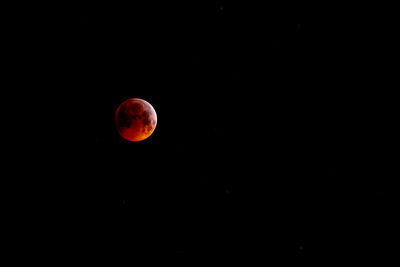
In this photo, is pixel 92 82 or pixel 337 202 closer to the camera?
pixel 92 82

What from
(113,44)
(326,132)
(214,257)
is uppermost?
(113,44)

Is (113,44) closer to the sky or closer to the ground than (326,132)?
closer to the sky

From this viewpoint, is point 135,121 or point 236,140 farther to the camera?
point 236,140

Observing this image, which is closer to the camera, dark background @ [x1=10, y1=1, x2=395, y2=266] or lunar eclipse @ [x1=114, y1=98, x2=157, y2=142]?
lunar eclipse @ [x1=114, y1=98, x2=157, y2=142]

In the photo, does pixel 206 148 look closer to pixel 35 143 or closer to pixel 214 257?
pixel 214 257

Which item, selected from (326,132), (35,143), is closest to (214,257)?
(326,132)

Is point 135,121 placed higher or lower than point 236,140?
lower

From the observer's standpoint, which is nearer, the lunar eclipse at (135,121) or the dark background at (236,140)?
the lunar eclipse at (135,121)
